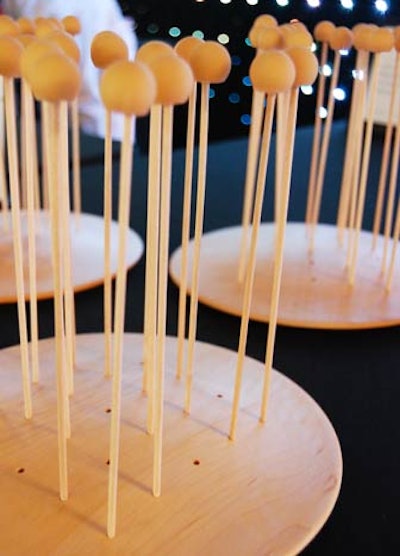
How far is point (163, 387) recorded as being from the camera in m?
0.65

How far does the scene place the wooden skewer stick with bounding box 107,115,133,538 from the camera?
1.43 ft

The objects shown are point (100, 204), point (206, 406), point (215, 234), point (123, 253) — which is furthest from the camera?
point (100, 204)

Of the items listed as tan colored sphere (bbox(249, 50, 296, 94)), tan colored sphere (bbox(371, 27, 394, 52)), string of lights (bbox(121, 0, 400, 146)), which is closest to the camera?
tan colored sphere (bbox(249, 50, 296, 94))

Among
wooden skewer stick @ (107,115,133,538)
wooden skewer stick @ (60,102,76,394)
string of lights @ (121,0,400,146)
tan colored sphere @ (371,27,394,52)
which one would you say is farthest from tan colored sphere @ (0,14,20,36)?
string of lights @ (121,0,400,146)

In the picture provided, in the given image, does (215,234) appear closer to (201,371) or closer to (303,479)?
(201,371)

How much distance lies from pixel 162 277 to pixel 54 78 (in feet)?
0.64

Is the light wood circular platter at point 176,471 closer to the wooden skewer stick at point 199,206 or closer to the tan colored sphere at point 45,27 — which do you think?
the wooden skewer stick at point 199,206

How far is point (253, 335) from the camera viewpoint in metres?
0.90

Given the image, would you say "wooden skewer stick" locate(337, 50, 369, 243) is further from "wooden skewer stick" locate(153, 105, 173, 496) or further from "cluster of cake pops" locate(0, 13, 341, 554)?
"wooden skewer stick" locate(153, 105, 173, 496)

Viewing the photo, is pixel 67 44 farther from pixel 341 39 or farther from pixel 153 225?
pixel 341 39

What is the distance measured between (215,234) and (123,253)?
0.72m

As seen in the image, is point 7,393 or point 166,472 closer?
point 166,472

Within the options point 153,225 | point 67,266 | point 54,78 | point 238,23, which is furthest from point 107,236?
point 238,23

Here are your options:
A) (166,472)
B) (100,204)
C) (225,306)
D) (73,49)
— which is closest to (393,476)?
(166,472)
